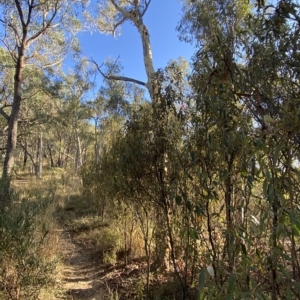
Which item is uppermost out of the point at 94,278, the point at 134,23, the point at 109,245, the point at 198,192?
the point at 134,23

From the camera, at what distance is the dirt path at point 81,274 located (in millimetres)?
3463

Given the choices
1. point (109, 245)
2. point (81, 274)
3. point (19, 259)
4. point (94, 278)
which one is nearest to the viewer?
point (19, 259)

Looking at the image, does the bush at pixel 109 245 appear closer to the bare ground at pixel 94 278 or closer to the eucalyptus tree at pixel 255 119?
the bare ground at pixel 94 278

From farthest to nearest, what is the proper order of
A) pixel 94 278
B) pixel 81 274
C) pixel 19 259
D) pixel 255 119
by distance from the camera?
pixel 81 274 < pixel 94 278 < pixel 19 259 < pixel 255 119

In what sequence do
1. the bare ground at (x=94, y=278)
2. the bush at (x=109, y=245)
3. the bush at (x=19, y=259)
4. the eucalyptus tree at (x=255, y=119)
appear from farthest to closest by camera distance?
the bush at (x=109, y=245) → the bare ground at (x=94, y=278) → the bush at (x=19, y=259) → the eucalyptus tree at (x=255, y=119)

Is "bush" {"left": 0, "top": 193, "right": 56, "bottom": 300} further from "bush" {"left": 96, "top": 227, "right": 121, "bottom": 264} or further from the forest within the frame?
"bush" {"left": 96, "top": 227, "right": 121, "bottom": 264}

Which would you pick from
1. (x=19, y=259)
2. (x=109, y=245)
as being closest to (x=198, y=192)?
(x=19, y=259)

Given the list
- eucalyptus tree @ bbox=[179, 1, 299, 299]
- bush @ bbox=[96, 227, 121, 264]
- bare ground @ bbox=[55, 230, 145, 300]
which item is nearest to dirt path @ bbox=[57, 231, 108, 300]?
bare ground @ bbox=[55, 230, 145, 300]

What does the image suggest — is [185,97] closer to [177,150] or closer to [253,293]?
[177,150]

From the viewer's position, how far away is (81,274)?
13.6 ft

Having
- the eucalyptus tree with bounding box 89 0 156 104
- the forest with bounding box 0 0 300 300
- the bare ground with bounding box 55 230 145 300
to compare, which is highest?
the eucalyptus tree with bounding box 89 0 156 104

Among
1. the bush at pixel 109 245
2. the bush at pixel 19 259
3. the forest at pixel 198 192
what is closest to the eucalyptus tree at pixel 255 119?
the forest at pixel 198 192

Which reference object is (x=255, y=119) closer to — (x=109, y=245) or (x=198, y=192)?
(x=198, y=192)

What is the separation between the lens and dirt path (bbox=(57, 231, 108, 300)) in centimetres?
346
